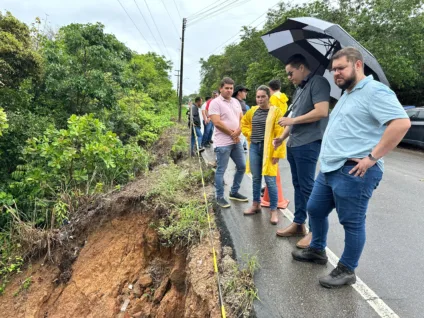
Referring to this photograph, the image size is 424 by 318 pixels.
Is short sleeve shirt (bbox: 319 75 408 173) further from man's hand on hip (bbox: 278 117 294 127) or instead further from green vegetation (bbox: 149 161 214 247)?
green vegetation (bbox: 149 161 214 247)

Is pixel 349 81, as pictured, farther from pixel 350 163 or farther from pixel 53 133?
pixel 53 133

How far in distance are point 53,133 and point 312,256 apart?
19.3 feet

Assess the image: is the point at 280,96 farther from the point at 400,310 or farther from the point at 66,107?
the point at 66,107

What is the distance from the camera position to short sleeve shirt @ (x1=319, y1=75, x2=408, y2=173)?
2.24 m

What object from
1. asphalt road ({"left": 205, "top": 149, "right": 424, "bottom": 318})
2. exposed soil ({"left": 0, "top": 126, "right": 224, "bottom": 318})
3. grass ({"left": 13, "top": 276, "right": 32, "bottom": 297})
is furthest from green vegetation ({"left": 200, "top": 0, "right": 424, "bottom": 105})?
grass ({"left": 13, "top": 276, "right": 32, "bottom": 297})

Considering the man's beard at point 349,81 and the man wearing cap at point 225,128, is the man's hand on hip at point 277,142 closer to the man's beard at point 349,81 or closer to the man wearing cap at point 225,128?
the man wearing cap at point 225,128

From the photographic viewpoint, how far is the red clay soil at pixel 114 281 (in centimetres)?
396

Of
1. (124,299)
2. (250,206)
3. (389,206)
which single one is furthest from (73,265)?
(389,206)

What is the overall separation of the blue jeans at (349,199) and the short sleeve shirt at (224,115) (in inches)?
78.4

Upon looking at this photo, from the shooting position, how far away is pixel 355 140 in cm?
243

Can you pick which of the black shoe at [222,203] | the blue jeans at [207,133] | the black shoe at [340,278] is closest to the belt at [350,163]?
the black shoe at [340,278]

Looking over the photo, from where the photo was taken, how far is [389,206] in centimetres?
514

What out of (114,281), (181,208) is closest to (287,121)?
(181,208)

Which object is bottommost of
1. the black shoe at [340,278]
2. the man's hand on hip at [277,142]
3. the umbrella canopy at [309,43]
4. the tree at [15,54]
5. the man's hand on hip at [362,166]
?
the black shoe at [340,278]
